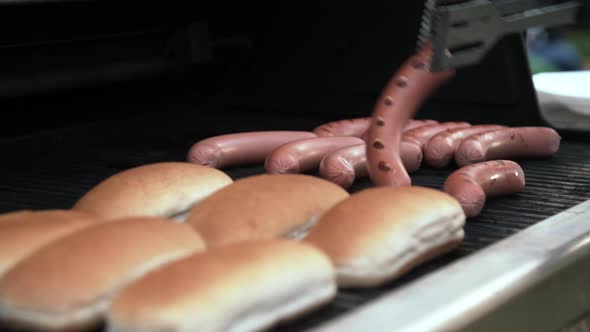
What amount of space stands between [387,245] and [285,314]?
24 cm

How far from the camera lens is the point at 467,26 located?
5.85 ft

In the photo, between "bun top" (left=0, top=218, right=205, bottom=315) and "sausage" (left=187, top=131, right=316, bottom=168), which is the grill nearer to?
"sausage" (left=187, top=131, right=316, bottom=168)

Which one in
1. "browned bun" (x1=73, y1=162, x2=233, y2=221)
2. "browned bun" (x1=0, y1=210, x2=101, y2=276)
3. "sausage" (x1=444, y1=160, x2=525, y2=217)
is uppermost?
"browned bun" (x1=0, y1=210, x2=101, y2=276)

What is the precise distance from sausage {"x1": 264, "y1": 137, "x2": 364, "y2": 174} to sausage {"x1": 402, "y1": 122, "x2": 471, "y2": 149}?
0.15 meters

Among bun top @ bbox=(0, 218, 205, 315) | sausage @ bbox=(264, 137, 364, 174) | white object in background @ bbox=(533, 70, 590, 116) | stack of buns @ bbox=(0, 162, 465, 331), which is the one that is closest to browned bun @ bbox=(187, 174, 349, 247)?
stack of buns @ bbox=(0, 162, 465, 331)

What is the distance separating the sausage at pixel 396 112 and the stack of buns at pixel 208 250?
0.26 meters

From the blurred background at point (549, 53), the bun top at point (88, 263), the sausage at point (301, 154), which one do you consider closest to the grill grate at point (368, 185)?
Result: the sausage at point (301, 154)

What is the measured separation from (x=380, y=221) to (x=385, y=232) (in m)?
0.03

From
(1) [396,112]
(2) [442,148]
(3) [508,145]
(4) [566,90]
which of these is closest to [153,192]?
(1) [396,112]

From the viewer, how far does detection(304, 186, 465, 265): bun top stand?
138 centimetres

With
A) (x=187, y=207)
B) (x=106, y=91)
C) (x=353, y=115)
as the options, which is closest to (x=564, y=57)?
(x=353, y=115)

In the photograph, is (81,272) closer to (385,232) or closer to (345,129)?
(385,232)

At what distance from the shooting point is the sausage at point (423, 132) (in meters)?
2.31

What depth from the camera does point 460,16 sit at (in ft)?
5.73
